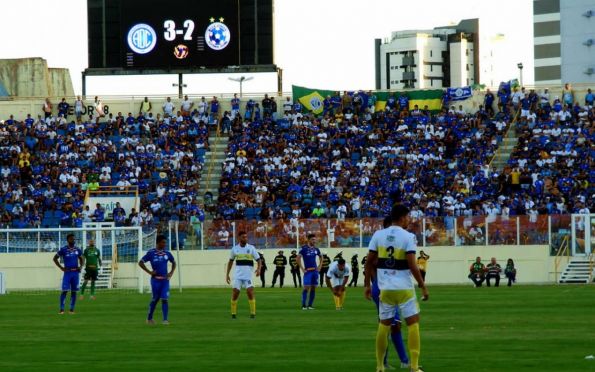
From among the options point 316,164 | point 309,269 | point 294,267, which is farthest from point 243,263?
point 316,164

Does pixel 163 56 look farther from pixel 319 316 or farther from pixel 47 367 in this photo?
pixel 47 367

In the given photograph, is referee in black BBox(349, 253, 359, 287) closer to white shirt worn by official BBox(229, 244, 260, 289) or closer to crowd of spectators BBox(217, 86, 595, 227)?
crowd of spectators BBox(217, 86, 595, 227)

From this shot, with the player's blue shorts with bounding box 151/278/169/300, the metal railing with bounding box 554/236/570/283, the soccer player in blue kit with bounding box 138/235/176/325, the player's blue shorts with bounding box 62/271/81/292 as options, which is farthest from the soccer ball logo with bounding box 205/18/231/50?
the player's blue shorts with bounding box 151/278/169/300

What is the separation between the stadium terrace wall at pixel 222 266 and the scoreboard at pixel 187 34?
1274 centimetres

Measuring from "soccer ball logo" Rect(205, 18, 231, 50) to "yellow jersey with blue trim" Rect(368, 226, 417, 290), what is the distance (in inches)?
1943

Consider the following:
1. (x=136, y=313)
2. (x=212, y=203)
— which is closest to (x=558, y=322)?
(x=136, y=313)

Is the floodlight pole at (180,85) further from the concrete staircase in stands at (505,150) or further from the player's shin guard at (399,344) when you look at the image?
the player's shin guard at (399,344)

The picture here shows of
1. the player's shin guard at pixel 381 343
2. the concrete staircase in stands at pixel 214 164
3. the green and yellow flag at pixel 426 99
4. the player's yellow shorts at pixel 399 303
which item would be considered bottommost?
the player's shin guard at pixel 381 343

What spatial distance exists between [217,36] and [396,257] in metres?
49.7

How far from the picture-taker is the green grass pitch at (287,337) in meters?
19.3

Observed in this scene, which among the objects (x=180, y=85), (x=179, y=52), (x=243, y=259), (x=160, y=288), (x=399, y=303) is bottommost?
(x=160, y=288)

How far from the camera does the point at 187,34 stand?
65750 mm

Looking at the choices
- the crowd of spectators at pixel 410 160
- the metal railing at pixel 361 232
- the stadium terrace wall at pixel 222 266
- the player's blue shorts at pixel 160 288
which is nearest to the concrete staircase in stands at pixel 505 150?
the crowd of spectators at pixel 410 160

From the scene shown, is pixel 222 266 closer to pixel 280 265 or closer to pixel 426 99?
Answer: pixel 280 265
